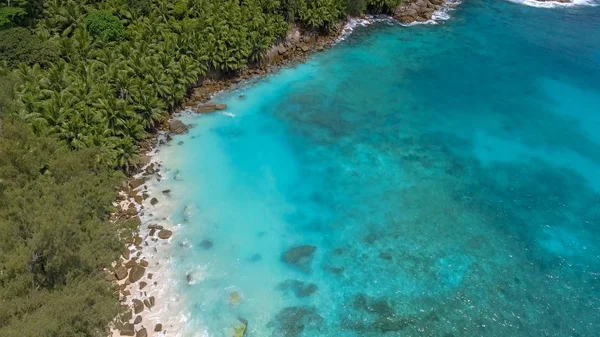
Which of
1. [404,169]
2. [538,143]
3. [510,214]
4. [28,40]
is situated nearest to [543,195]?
[510,214]

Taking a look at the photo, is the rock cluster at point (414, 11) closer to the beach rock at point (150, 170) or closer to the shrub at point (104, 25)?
the shrub at point (104, 25)

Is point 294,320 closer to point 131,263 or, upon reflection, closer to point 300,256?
point 300,256

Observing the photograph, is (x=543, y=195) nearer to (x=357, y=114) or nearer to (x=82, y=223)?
(x=357, y=114)

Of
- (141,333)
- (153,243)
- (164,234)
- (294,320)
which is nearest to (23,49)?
(164,234)

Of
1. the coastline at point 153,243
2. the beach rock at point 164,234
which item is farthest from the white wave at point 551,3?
the beach rock at point 164,234

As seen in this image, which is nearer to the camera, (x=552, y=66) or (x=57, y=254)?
(x=57, y=254)
